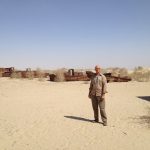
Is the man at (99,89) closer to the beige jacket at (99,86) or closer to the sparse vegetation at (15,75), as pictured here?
the beige jacket at (99,86)

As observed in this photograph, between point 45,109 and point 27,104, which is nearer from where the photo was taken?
point 45,109

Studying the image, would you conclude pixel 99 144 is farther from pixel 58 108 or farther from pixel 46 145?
pixel 58 108

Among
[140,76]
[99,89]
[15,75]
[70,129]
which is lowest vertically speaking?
[70,129]

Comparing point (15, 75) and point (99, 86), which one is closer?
point (99, 86)

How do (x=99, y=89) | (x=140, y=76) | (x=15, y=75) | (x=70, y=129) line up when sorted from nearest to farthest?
(x=70, y=129), (x=99, y=89), (x=15, y=75), (x=140, y=76)

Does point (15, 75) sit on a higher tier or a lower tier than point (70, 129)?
higher

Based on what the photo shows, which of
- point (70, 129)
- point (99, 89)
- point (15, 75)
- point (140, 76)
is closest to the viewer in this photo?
point (70, 129)

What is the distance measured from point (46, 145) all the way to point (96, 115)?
322cm

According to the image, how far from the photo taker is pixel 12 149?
7.74 m

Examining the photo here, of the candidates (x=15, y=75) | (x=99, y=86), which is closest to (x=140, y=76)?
(x=15, y=75)

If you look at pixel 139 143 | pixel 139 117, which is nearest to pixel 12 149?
pixel 139 143

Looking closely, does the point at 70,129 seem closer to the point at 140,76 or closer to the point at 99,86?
the point at 99,86

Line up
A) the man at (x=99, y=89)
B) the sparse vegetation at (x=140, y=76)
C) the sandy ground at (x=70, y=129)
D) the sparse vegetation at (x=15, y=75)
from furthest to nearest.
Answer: the sparse vegetation at (x=140, y=76), the sparse vegetation at (x=15, y=75), the man at (x=99, y=89), the sandy ground at (x=70, y=129)

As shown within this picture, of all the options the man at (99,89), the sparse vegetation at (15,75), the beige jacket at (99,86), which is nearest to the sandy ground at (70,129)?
the man at (99,89)
